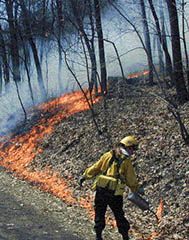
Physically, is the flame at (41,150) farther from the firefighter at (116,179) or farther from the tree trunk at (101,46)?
the tree trunk at (101,46)

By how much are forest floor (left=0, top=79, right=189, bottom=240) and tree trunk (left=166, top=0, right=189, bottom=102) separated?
568mm

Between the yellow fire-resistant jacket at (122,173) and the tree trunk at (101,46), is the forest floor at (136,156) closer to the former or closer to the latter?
the tree trunk at (101,46)

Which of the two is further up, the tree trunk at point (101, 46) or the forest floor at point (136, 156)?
the tree trunk at point (101, 46)

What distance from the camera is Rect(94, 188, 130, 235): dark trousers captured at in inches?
241

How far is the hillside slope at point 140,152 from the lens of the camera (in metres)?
7.37

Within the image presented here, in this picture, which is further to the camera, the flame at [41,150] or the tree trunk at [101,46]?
the tree trunk at [101,46]

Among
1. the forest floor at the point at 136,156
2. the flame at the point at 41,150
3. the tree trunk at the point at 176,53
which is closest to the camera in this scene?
the forest floor at the point at 136,156

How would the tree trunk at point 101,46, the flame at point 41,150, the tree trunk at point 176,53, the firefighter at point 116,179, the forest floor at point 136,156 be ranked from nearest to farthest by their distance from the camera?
1. the firefighter at point 116,179
2. the forest floor at point 136,156
3. the flame at point 41,150
4. the tree trunk at point 176,53
5. the tree trunk at point 101,46

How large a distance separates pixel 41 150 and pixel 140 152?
6.31 m

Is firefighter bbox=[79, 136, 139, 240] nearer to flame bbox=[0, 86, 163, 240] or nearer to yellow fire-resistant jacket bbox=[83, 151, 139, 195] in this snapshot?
yellow fire-resistant jacket bbox=[83, 151, 139, 195]

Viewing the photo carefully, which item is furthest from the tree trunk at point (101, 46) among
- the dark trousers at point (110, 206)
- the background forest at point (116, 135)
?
the dark trousers at point (110, 206)

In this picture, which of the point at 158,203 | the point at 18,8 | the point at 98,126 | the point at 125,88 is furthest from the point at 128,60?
the point at 158,203

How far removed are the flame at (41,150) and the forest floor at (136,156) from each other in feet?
0.73

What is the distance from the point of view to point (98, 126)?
1438 cm
